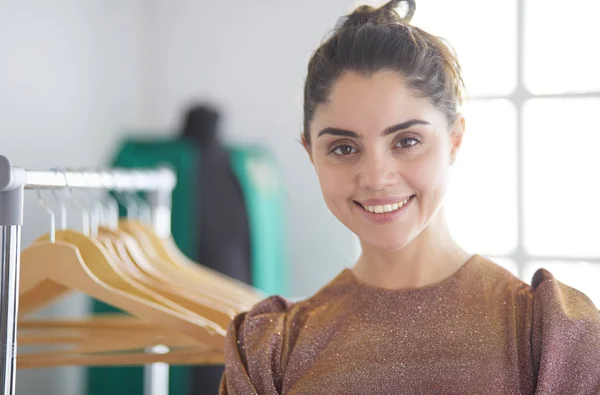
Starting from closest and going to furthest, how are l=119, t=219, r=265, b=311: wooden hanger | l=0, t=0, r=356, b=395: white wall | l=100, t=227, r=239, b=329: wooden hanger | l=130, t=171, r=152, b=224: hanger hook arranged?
l=100, t=227, r=239, b=329: wooden hanger, l=119, t=219, r=265, b=311: wooden hanger, l=130, t=171, r=152, b=224: hanger hook, l=0, t=0, r=356, b=395: white wall

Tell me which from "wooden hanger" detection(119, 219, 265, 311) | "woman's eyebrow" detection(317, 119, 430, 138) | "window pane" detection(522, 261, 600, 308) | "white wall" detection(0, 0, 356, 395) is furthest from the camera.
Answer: "window pane" detection(522, 261, 600, 308)

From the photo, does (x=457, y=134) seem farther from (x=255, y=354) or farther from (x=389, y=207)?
(x=255, y=354)

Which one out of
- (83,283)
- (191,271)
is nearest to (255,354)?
(83,283)

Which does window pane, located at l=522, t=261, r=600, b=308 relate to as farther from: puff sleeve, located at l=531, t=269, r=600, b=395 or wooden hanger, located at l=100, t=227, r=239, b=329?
puff sleeve, located at l=531, t=269, r=600, b=395

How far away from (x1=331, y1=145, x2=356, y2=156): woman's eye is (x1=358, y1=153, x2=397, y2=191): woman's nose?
41 millimetres

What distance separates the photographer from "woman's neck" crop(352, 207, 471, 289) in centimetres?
123

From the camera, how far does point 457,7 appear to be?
10.2 ft

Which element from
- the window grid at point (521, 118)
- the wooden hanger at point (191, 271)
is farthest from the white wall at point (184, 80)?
the wooden hanger at point (191, 271)

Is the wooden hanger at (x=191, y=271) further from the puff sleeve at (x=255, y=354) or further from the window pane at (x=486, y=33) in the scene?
the window pane at (x=486, y=33)

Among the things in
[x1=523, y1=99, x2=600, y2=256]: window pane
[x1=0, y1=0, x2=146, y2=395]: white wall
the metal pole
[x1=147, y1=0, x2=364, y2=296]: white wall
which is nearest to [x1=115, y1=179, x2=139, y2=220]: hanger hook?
[x1=0, y1=0, x2=146, y2=395]: white wall

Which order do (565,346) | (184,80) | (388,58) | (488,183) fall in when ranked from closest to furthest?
(565,346) → (388,58) → (488,183) → (184,80)

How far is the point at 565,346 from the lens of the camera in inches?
42.3

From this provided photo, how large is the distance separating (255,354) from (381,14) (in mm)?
569

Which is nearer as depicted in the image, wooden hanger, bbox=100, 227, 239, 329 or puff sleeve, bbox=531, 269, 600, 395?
puff sleeve, bbox=531, 269, 600, 395
